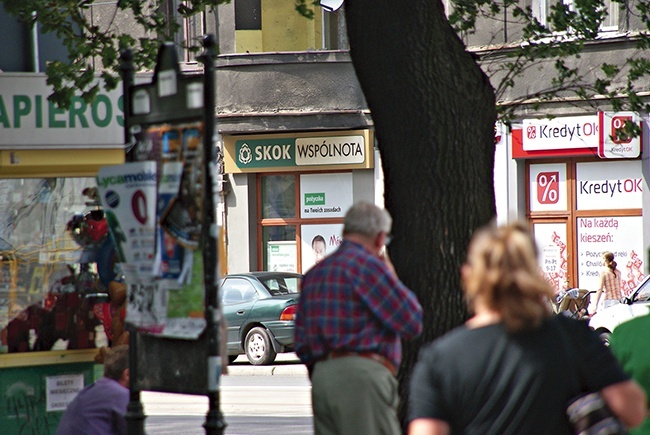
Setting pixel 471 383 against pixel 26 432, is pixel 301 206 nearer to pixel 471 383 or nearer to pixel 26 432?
pixel 26 432

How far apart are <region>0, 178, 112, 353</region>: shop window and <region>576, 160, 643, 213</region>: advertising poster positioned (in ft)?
50.0

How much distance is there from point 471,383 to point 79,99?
576 centimetres

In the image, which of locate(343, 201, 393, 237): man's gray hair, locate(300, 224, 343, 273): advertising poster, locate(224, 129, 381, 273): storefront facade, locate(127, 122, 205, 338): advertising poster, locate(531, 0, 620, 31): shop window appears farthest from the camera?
locate(300, 224, 343, 273): advertising poster

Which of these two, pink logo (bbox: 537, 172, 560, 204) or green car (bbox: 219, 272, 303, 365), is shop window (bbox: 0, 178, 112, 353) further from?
pink logo (bbox: 537, 172, 560, 204)

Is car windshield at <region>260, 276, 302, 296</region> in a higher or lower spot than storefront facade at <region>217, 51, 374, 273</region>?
lower

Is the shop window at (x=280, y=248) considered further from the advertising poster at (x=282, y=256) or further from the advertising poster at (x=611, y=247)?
the advertising poster at (x=611, y=247)

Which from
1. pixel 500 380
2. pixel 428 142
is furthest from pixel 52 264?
pixel 500 380

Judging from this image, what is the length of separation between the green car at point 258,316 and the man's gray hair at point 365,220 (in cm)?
1353

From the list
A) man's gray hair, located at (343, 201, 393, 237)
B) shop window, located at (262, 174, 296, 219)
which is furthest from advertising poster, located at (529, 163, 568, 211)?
man's gray hair, located at (343, 201, 393, 237)

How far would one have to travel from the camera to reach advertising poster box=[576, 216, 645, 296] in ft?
73.4

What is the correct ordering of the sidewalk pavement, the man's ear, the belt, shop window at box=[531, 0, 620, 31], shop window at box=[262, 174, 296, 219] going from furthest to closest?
shop window at box=[262, 174, 296, 219] < shop window at box=[531, 0, 620, 31] < the sidewalk pavement < the man's ear < the belt

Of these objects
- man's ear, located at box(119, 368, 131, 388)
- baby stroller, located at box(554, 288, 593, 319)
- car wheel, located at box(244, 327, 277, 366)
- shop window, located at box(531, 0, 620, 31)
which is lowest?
car wheel, located at box(244, 327, 277, 366)

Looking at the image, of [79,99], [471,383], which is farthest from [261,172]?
[471,383]

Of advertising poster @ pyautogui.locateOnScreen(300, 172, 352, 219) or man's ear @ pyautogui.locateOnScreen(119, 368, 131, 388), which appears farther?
advertising poster @ pyautogui.locateOnScreen(300, 172, 352, 219)
